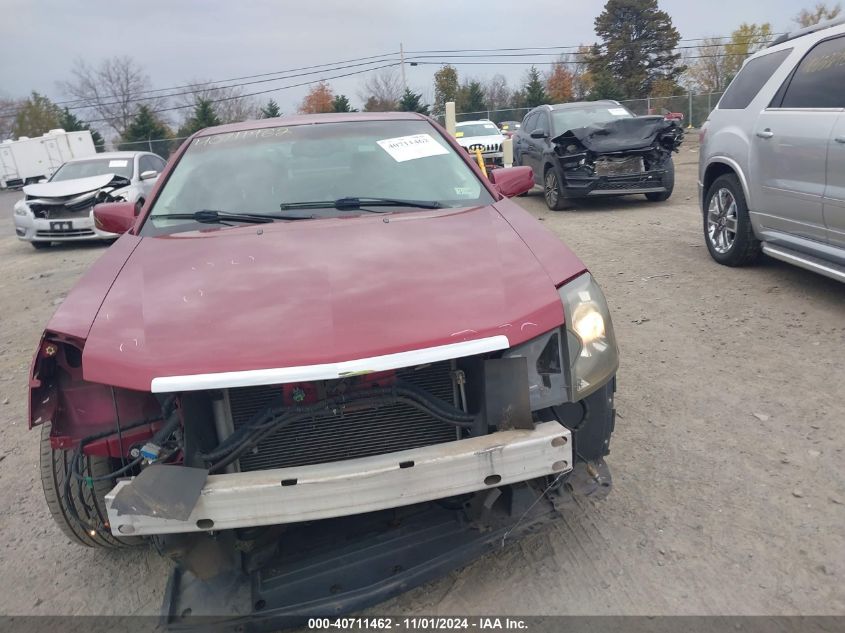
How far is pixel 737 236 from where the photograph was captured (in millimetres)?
5824

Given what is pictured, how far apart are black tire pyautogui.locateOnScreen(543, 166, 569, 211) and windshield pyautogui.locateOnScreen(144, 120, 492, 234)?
6.95 meters

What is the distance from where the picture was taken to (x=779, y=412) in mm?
3430

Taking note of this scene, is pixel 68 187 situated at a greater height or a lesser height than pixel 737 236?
greater

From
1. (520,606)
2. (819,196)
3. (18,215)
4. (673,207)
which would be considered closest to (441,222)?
(520,606)

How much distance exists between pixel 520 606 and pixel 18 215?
37.0 feet

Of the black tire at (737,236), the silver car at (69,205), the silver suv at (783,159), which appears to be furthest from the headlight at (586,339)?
the silver car at (69,205)

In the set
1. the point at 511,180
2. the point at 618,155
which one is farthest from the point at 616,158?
the point at 511,180

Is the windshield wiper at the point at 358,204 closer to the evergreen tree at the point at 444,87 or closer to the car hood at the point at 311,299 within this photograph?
the car hood at the point at 311,299

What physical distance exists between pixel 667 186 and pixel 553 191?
1.71 meters

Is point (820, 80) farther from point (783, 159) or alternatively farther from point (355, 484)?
point (355, 484)

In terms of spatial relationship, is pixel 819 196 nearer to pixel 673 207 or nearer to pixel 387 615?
pixel 387 615

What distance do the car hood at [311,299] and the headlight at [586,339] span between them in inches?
3.1

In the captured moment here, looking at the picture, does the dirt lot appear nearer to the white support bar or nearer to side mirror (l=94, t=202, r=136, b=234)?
the white support bar

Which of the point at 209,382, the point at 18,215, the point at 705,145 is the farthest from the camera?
the point at 18,215
